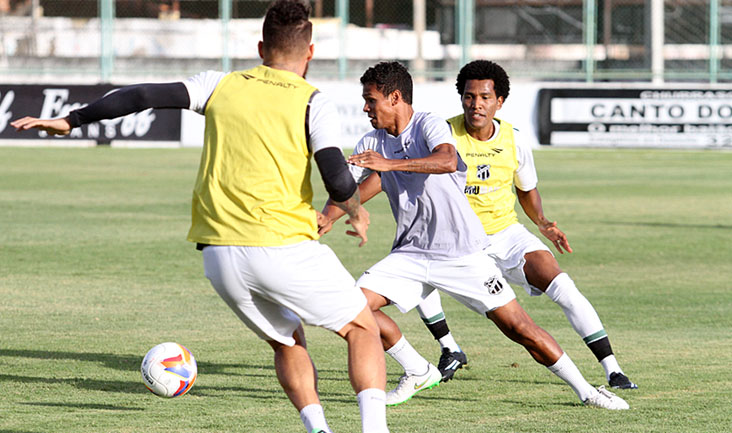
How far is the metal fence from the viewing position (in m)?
32.5

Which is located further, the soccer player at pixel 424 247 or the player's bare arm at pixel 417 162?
the soccer player at pixel 424 247

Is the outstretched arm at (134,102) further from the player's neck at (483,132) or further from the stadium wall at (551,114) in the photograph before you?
the stadium wall at (551,114)

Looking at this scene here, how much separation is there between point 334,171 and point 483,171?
8.68 feet

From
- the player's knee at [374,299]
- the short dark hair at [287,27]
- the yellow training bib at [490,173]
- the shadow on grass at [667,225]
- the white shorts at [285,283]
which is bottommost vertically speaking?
the shadow on grass at [667,225]

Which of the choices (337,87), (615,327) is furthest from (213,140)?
(337,87)

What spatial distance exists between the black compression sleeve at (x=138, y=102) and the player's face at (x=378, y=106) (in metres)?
1.59

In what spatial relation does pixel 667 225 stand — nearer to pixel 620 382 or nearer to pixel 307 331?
pixel 307 331

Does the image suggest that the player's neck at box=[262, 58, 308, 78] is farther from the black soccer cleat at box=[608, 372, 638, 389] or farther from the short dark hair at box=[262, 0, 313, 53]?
the black soccer cleat at box=[608, 372, 638, 389]

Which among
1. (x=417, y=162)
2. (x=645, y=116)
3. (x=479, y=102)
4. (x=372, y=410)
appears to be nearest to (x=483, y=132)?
(x=479, y=102)

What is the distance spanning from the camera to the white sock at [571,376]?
638 centimetres

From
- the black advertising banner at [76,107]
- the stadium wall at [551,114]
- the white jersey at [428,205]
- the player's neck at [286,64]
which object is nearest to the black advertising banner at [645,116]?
the stadium wall at [551,114]

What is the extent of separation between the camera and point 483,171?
728 cm

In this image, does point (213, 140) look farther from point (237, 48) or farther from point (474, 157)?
Result: point (237, 48)

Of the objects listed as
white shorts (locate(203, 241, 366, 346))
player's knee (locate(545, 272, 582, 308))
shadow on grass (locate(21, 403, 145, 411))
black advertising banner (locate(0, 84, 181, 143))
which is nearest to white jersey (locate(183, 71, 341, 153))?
white shorts (locate(203, 241, 366, 346))
